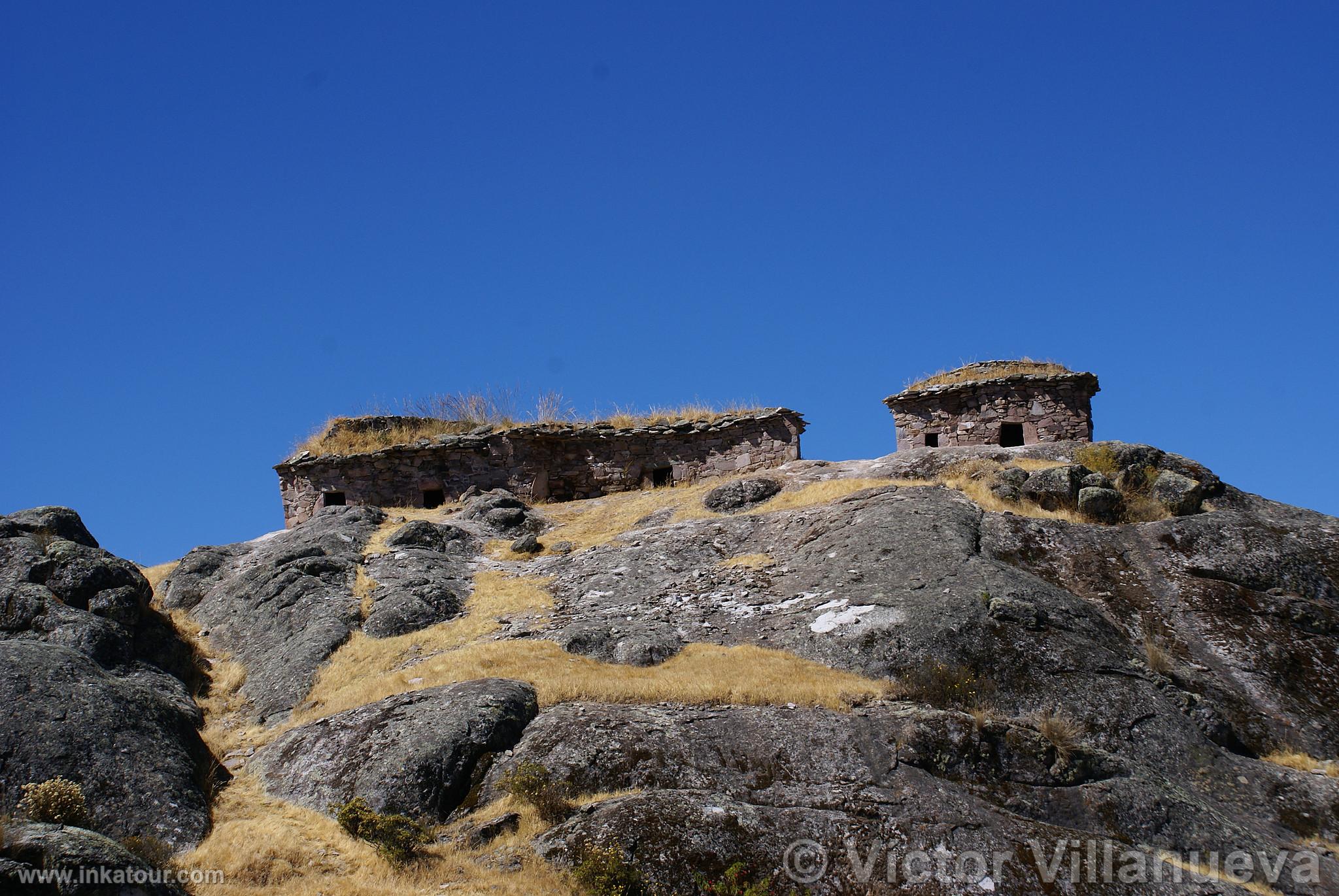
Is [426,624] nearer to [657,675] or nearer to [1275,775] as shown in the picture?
[657,675]

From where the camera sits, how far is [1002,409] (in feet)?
111

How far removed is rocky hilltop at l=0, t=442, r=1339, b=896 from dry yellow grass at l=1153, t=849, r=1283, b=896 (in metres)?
0.09

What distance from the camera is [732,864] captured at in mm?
13703

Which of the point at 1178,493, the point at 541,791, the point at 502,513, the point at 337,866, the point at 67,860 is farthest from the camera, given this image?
the point at 502,513

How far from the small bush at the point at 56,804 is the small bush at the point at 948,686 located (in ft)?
39.0

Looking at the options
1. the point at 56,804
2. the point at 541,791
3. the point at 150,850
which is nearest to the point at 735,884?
the point at 541,791

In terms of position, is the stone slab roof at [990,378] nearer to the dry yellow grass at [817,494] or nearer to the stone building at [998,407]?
the stone building at [998,407]

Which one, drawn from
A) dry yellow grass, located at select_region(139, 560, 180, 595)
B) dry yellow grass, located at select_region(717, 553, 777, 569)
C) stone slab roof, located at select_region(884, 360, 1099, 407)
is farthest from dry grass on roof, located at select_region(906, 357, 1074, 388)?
dry yellow grass, located at select_region(139, 560, 180, 595)

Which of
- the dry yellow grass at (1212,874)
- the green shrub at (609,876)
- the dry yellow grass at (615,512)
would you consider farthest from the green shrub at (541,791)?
the dry yellow grass at (615,512)

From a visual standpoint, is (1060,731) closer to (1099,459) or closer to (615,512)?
(1099,459)

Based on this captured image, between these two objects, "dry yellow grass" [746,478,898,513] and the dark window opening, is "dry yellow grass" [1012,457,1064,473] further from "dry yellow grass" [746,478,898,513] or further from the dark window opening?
the dark window opening

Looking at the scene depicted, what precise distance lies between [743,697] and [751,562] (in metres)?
7.31

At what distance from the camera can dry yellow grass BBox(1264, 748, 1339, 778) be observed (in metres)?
17.4

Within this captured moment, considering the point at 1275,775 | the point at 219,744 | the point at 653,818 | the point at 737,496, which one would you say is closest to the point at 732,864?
the point at 653,818
